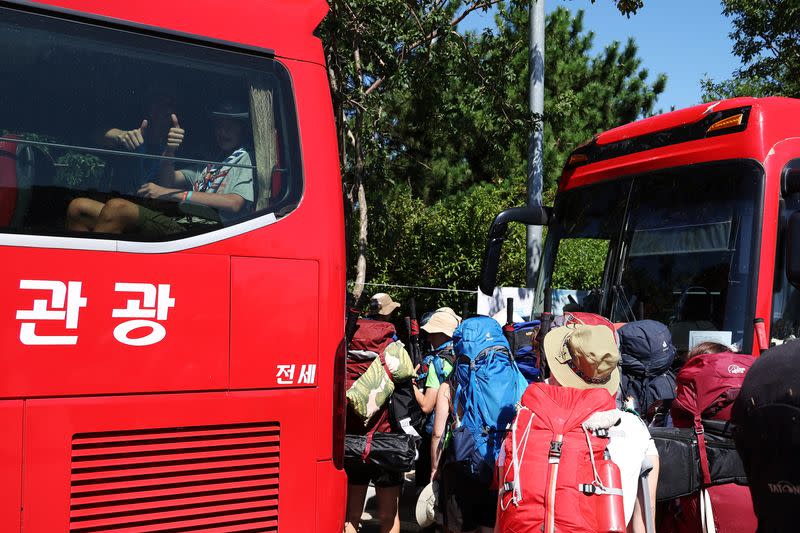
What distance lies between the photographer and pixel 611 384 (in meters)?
3.65

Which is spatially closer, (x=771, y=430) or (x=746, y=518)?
(x=771, y=430)

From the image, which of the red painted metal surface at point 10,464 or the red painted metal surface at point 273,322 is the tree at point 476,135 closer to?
the red painted metal surface at point 273,322

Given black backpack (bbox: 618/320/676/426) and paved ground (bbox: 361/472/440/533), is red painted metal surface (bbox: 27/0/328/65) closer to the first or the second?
black backpack (bbox: 618/320/676/426)

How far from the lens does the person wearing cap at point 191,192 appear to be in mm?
3266

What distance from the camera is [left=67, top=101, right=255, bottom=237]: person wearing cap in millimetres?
3266

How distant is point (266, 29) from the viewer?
3.82 metres

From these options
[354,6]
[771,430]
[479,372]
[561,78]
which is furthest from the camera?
[561,78]

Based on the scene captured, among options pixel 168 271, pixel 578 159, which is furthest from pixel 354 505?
pixel 578 159

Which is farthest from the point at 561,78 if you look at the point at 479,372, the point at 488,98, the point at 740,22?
the point at 479,372

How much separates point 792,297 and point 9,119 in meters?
4.96

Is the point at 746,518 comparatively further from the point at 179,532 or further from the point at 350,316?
the point at 179,532

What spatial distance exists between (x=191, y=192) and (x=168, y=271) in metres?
0.40

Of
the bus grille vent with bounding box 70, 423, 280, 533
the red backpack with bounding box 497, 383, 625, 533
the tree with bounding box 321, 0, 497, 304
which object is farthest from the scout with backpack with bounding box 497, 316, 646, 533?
the tree with bounding box 321, 0, 497, 304

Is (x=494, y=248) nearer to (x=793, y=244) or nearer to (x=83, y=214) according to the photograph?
(x=793, y=244)
